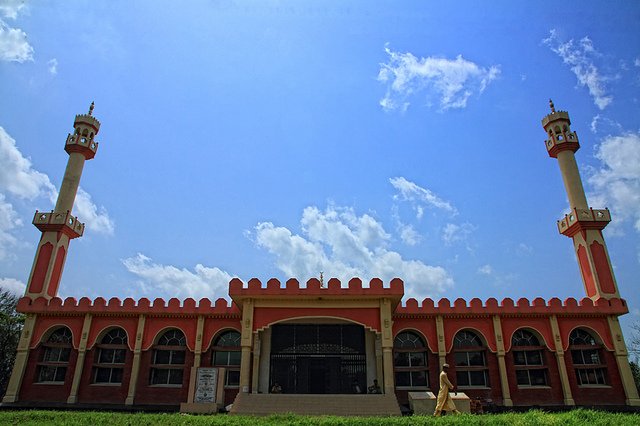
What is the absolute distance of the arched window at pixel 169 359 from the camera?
20891mm

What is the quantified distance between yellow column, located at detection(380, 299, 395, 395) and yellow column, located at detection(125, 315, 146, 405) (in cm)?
1115

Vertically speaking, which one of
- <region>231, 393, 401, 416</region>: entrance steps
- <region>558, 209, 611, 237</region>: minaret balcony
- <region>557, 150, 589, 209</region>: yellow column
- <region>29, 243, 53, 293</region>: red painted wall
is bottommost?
<region>231, 393, 401, 416</region>: entrance steps

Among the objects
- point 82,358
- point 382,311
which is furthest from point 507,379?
point 82,358

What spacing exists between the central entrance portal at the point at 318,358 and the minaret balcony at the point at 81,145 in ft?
52.3

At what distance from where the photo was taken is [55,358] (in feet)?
69.9

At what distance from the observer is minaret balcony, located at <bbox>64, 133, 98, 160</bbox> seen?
26219 mm

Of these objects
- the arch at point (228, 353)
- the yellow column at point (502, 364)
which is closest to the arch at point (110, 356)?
the arch at point (228, 353)

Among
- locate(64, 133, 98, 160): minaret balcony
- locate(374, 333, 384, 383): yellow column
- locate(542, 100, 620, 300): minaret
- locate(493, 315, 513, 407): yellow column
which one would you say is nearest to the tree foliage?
locate(64, 133, 98, 160): minaret balcony

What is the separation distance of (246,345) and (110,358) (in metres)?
8.05

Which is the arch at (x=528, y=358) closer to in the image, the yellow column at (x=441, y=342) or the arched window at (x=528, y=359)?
the arched window at (x=528, y=359)

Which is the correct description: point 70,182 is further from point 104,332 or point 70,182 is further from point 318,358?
point 318,358

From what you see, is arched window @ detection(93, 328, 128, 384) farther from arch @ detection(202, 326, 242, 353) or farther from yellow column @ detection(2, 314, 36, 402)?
arch @ detection(202, 326, 242, 353)

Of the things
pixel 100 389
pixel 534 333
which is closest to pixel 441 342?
pixel 534 333

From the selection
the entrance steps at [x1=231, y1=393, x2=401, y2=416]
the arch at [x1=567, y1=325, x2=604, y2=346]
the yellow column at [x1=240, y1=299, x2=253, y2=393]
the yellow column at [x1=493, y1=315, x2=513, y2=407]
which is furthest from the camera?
the arch at [x1=567, y1=325, x2=604, y2=346]
